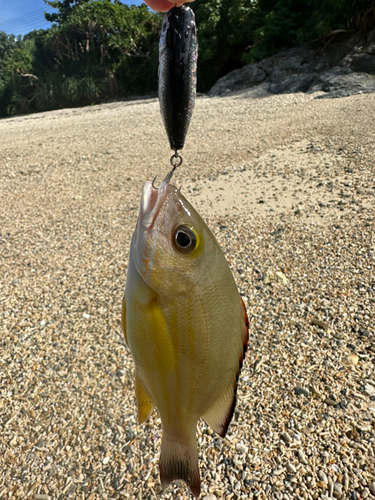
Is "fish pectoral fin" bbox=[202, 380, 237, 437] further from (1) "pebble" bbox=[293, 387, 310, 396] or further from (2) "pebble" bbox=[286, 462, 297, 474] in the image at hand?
(1) "pebble" bbox=[293, 387, 310, 396]

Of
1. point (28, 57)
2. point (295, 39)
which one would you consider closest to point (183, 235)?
point (295, 39)

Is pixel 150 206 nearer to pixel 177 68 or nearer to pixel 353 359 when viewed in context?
pixel 177 68

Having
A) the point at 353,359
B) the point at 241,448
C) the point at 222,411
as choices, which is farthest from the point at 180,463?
the point at 353,359

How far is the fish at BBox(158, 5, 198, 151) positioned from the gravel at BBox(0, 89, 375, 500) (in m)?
2.07

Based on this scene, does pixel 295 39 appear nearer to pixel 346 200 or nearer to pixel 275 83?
pixel 275 83

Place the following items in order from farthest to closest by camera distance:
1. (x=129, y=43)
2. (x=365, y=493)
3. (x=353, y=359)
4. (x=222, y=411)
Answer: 1. (x=129, y=43)
2. (x=353, y=359)
3. (x=365, y=493)
4. (x=222, y=411)

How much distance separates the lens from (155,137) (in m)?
10.3

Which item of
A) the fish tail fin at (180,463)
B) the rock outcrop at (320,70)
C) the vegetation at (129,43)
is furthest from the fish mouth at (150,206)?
the vegetation at (129,43)

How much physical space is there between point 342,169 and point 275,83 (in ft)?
36.0

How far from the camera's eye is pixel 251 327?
3.28 m

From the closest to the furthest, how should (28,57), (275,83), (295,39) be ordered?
(275,83), (295,39), (28,57)

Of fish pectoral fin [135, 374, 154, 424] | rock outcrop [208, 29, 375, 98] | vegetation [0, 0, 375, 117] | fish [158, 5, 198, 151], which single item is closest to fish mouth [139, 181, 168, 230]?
fish [158, 5, 198, 151]

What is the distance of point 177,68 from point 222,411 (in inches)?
42.0

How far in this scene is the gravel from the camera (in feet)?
7.23
